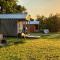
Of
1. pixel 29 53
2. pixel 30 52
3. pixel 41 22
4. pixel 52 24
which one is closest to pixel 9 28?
pixel 30 52

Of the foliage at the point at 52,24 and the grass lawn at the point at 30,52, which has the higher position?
the grass lawn at the point at 30,52

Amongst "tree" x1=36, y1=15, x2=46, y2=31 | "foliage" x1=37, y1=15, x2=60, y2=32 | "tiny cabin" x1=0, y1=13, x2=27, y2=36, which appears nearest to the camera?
"tiny cabin" x1=0, y1=13, x2=27, y2=36

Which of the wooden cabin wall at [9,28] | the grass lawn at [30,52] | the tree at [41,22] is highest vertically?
the grass lawn at [30,52]

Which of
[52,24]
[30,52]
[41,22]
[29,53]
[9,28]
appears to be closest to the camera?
[29,53]

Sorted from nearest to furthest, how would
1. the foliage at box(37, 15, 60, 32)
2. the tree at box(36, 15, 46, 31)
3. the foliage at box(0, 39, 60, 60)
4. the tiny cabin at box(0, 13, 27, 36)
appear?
the foliage at box(0, 39, 60, 60) → the tiny cabin at box(0, 13, 27, 36) → the foliage at box(37, 15, 60, 32) → the tree at box(36, 15, 46, 31)

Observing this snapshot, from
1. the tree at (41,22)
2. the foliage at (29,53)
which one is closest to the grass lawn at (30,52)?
the foliage at (29,53)

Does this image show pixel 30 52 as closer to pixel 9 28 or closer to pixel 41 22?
pixel 9 28

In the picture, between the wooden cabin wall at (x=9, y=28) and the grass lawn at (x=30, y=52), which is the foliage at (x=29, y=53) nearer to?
the grass lawn at (x=30, y=52)

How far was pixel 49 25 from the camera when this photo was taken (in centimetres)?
5131

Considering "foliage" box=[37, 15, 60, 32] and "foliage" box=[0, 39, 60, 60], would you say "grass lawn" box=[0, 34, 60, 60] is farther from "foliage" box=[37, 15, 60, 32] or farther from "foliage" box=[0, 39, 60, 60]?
"foliage" box=[37, 15, 60, 32]

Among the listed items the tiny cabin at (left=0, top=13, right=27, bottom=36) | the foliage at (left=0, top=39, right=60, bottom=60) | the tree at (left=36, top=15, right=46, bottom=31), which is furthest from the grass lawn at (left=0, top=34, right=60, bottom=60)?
the tree at (left=36, top=15, right=46, bottom=31)

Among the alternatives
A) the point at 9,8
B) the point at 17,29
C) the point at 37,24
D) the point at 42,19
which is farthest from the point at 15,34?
the point at 42,19

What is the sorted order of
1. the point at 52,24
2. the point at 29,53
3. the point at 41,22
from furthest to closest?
the point at 41,22 < the point at 52,24 < the point at 29,53

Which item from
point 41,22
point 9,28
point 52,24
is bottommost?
point 41,22
